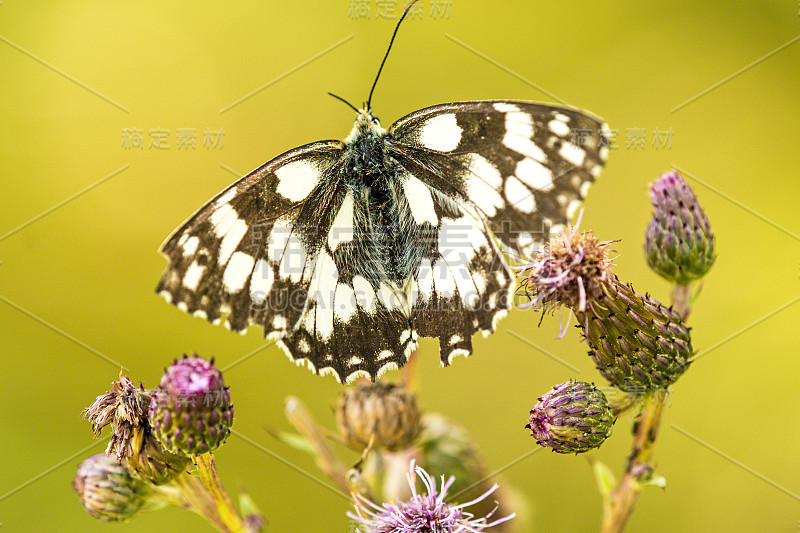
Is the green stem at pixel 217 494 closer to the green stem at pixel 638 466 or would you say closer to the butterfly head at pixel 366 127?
the green stem at pixel 638 466

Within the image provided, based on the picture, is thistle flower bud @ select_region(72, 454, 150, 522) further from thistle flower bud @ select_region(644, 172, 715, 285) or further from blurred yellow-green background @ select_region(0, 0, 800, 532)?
thistle flower bud @ select_region(644, 172, 715, 285)

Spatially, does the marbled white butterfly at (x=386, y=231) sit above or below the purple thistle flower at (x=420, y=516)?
above

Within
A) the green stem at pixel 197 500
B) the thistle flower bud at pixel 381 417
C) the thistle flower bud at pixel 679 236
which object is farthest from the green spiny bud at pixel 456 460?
the thistle flower bud at pixel 679 236

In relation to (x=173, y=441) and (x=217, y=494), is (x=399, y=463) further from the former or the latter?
(x=173, y=441)

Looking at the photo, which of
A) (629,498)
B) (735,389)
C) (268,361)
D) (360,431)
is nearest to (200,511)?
(360,431)

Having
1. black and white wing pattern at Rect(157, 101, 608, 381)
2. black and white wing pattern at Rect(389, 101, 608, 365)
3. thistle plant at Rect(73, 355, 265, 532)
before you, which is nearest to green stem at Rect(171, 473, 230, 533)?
thistle plant at Rect(73, 355, 265, 532)

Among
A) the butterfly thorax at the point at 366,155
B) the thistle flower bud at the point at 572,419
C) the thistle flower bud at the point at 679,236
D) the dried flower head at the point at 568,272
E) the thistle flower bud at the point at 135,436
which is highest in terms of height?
the butterfly thorax at the point at 366,155

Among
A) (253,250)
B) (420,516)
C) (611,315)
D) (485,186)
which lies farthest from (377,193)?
(420,516)
